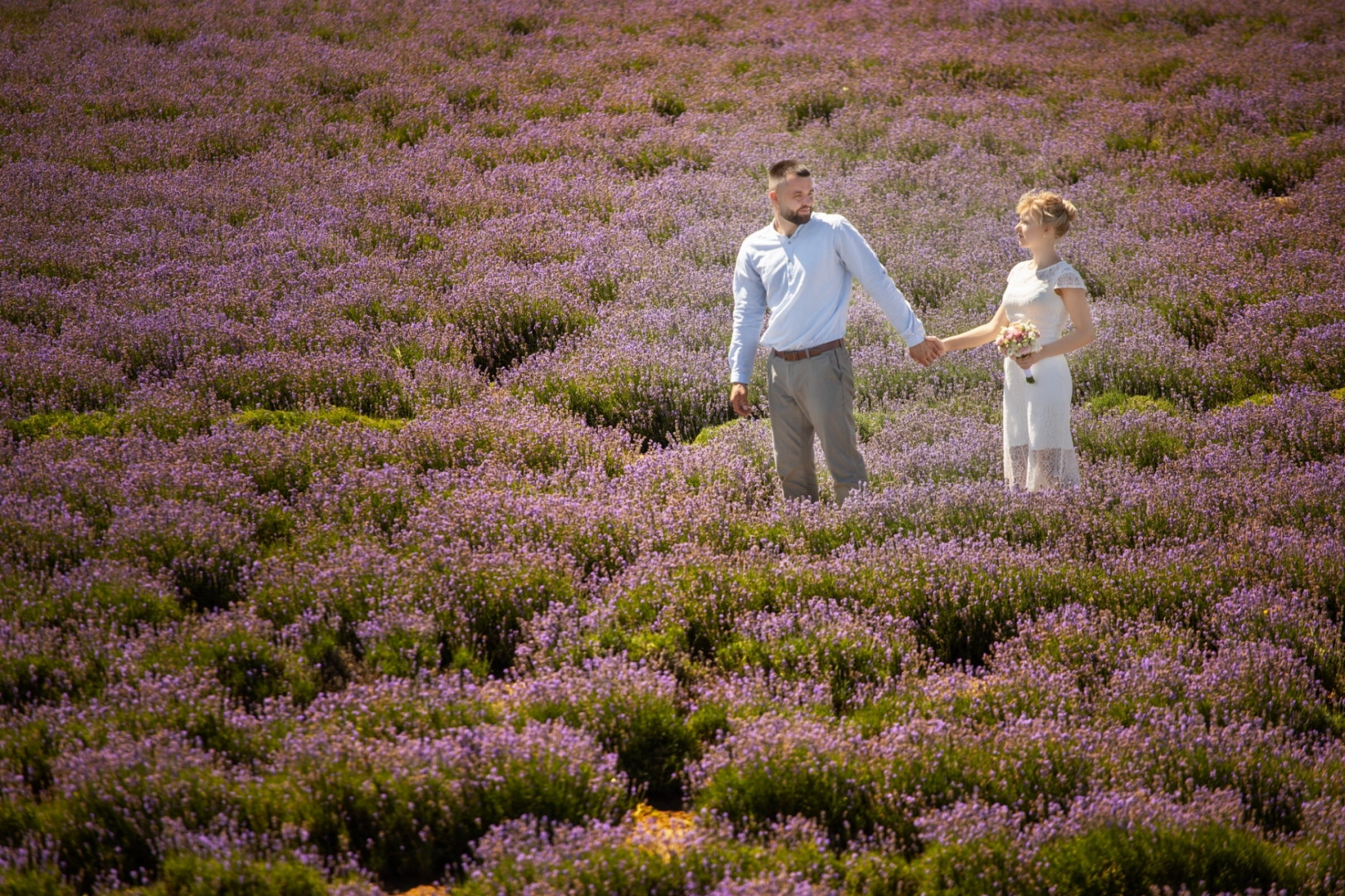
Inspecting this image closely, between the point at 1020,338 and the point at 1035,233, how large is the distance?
0.59 meters

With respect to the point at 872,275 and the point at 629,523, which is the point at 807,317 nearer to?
the point at 872,275

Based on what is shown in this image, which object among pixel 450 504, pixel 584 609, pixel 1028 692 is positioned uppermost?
pixel 450 504

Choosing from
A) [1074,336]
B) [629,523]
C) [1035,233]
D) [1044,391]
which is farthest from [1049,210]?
[629,523]

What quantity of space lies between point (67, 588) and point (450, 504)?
1.69 m

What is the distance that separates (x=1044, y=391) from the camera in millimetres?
4961

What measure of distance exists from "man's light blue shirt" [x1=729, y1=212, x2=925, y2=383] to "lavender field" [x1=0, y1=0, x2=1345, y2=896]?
0.92 metres

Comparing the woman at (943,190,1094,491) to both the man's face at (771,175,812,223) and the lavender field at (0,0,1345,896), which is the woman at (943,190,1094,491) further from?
the man's face at (771,175,812,223)

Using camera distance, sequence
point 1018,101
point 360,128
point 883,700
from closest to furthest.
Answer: point 883,700
point 360,128
point 1018,101

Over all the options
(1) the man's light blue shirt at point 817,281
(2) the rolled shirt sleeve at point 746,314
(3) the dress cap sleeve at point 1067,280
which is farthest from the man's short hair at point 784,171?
(3) the dress cap sleeve at point 1067,280

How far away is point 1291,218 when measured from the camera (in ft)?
27.7

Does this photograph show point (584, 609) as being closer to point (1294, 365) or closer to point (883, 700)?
point (883, 700)

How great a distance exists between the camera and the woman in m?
4.91

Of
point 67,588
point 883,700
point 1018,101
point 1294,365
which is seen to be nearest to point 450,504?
point 67,588

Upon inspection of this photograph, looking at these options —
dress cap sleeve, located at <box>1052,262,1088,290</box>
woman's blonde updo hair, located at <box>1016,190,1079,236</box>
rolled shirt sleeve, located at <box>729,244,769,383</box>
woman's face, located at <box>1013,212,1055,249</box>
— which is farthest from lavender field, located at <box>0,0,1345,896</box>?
woman's blonde updo hair, located at <box>1016,190,1079,236</box>
